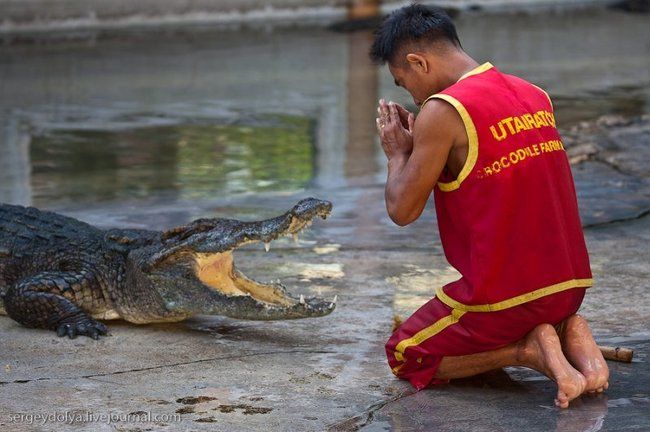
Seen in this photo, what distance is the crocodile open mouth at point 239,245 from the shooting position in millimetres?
4316

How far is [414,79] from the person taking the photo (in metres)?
3.89

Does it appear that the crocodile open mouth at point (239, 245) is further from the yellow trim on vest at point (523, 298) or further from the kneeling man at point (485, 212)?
the yellow trim on vest at point (523, 298)

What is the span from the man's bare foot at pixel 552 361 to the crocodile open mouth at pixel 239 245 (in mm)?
856

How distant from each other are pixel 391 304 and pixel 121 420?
1.61 metres

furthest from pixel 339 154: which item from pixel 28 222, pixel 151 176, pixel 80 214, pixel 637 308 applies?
pixel 637 308

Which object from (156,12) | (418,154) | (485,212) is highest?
(418,154)

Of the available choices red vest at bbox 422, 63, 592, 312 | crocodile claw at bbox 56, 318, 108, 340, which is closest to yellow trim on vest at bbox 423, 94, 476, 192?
red vest at bbox 422, 63, 592, 312

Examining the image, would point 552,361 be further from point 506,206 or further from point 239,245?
point 239,245

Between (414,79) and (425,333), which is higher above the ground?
(414,79)

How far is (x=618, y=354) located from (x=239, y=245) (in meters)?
1.44

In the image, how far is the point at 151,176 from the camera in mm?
8039

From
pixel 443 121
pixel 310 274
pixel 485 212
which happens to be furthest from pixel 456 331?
pixel 310 274

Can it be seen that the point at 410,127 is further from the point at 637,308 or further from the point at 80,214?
the point at 80,214

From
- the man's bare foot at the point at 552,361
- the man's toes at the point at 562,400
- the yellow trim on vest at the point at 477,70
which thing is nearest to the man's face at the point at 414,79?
the yellow trim on vest at the point at 477,70
